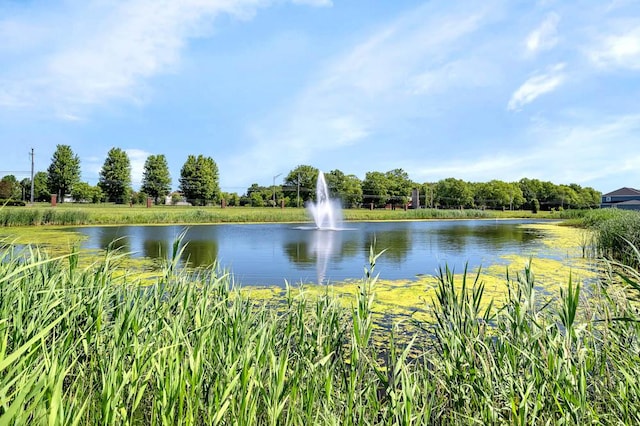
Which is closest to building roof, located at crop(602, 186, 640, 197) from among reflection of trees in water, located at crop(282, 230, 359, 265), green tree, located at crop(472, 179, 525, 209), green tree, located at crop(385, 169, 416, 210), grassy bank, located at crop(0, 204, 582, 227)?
green tree, located at crop(472, 179, 525, 209)

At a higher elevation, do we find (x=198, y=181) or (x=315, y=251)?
(x=198, y=181)

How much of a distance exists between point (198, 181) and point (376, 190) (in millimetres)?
33726

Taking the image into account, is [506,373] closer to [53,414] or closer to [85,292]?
[53,414]

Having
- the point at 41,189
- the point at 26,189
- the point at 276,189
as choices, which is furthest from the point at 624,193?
the point at 26,189

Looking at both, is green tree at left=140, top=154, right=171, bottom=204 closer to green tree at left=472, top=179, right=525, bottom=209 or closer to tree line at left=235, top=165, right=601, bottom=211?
tree line at left=235, top=165, right=601, bottom=211

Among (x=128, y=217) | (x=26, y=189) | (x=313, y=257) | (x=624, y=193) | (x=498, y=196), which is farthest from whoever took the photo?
(x=498, y=196)

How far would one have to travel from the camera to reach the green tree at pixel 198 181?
66500 mm

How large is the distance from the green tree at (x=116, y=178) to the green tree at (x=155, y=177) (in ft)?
10.1

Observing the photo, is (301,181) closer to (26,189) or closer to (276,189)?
(276,189)

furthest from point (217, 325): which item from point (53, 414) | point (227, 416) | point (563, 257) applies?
point (563, 257)

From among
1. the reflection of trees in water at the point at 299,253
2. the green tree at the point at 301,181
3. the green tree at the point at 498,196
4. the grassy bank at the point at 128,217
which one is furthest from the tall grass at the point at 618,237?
the green tree at the point at 498,196

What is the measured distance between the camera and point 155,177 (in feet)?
209

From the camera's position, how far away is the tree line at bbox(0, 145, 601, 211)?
191 ft

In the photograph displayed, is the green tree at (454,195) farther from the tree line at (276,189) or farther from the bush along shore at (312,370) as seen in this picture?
the bush along shore at (312,370)
